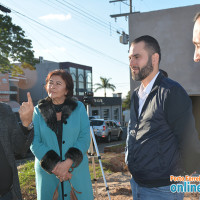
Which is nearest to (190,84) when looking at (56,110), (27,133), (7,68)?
(56,110)

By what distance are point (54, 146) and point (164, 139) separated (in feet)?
4.81

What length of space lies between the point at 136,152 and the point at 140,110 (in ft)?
1.37

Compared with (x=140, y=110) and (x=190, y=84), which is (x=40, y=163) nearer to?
(x=140, y=110)

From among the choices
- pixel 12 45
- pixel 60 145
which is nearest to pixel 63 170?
pixel 60 145

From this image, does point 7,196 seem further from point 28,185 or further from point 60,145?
point 28,185

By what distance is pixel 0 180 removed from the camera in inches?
99.2

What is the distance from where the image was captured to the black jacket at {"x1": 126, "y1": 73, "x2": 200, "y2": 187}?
2146mm

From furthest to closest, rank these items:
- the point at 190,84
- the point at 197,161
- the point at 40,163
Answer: the point at 190,84
the point at 40,163
the point at 197,161

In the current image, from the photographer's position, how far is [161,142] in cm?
223

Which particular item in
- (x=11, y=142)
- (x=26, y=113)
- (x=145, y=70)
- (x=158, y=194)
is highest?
(x=145, y=70)

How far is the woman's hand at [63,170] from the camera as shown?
116 inches

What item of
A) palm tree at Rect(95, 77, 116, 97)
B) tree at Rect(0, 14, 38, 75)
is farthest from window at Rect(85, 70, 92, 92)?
tree at Rect(0, 14, 38, 75)

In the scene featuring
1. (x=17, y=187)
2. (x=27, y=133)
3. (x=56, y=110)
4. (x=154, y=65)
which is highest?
(x=154, y=65)

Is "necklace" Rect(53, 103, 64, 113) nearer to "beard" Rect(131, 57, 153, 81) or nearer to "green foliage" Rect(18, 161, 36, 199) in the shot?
"beard" Rect(131, 57, 153, 81)
